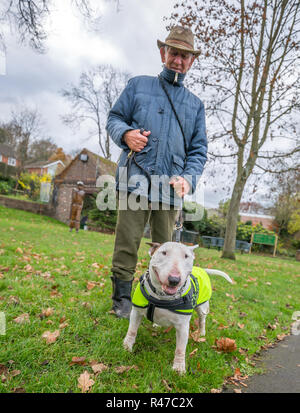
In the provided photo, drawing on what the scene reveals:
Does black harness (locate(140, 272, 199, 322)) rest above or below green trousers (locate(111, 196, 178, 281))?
below

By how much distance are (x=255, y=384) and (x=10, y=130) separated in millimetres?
32701

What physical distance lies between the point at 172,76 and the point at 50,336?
107 inches

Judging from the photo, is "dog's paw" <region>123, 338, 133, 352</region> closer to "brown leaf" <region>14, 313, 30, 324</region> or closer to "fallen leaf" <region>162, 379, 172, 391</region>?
"fallen leaf" <region>162, 379, 172, 391</region>

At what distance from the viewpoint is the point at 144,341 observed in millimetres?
2518

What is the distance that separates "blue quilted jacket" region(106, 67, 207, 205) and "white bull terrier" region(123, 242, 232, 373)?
80cm

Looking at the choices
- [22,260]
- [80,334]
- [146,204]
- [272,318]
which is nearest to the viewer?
[80,334]

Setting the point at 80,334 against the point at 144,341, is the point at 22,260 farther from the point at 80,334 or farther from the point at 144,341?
the point at 144,341

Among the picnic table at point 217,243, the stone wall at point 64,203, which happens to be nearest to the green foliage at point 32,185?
the stone wall at point 64,203

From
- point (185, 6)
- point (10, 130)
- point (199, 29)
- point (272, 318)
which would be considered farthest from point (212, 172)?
point (10, 130)

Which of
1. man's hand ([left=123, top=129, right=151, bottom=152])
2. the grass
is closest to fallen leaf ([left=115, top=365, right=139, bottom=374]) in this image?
the grass

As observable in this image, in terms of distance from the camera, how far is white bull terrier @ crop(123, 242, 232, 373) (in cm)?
184

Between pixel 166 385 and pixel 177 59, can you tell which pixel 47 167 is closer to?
pixel 177 59

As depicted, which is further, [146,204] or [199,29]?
[199,29]

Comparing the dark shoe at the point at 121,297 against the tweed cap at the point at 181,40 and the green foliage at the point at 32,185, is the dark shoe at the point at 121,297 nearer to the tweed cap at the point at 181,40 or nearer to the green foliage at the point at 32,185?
the tweed cap at the point at 181,40
